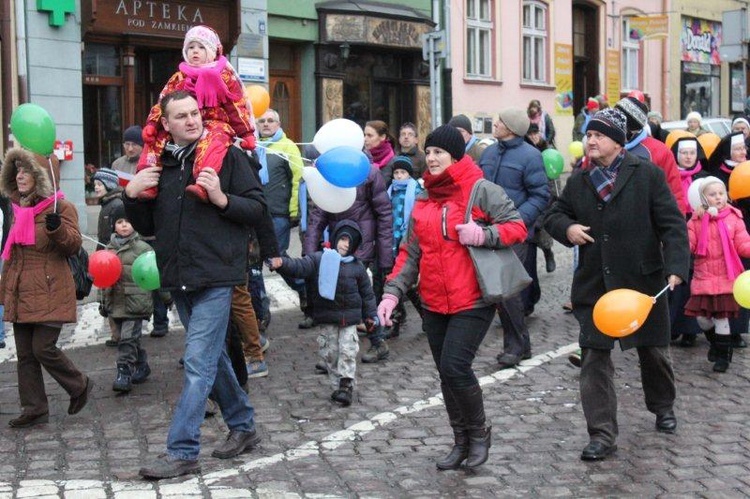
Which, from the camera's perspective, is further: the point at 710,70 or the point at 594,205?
the point at 710,70

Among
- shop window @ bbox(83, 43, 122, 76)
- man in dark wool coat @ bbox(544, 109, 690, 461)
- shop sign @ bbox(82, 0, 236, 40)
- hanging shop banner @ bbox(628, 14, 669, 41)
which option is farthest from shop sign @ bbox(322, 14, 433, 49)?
man in dark wool coat @ bbox(544, 109, 690, 461)

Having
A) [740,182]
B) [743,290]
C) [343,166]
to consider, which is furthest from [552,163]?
[343,166]

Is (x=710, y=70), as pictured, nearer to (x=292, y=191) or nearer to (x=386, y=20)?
(x=386, y=20)

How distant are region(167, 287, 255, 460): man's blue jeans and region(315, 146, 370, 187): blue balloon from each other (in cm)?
126

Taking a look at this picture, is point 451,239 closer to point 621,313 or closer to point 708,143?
point 621,313

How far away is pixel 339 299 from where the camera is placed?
27.1ft

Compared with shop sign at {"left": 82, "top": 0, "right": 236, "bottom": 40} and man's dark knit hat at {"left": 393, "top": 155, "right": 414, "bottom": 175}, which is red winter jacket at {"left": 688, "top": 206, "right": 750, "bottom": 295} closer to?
man's dark knit hat at {"left": 393, "top": 155, "right": 414, "bottom": 175}

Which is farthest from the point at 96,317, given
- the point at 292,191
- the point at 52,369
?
the point at 52,369

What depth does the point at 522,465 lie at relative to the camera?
6434 mm

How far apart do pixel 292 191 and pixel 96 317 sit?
2.51 metres

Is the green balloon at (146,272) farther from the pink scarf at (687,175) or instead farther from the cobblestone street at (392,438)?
the pink scarf at (687,175)

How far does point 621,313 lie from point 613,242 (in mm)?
619

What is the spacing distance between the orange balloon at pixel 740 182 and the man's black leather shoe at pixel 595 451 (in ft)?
13.2

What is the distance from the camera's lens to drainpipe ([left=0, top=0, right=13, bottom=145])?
17109 mm
